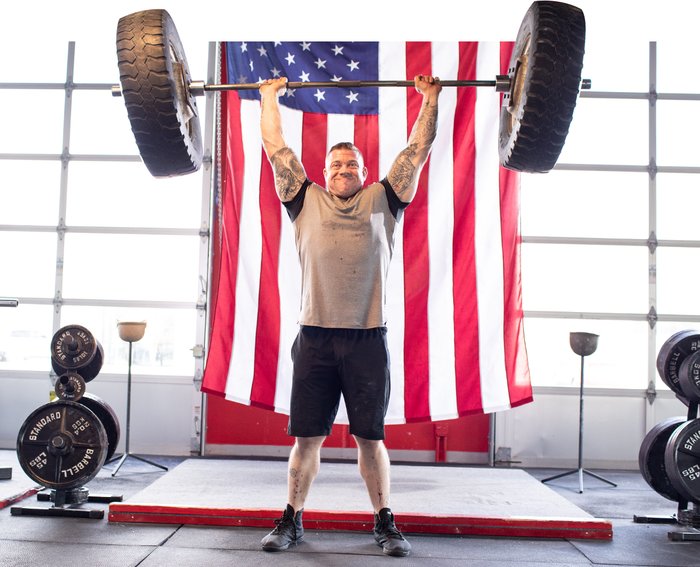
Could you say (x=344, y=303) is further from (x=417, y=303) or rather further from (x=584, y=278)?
(x=584, y=278)

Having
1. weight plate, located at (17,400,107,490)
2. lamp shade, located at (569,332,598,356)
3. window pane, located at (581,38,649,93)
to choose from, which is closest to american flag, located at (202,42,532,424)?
lamp shade, located at (569,332,598,356)

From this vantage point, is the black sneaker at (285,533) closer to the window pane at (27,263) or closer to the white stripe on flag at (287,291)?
the white stripe on flag at (287,291)

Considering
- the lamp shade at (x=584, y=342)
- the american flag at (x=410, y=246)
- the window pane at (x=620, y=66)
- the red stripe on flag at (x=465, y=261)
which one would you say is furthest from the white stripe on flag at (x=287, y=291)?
the window pane at (x=620, y=66)

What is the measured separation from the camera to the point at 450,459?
15.4 feet

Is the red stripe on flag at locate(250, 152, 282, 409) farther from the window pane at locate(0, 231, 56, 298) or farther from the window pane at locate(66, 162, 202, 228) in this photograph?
the window pane at locate(0, 231, 56, 298)

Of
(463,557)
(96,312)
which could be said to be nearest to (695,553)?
(463,557)

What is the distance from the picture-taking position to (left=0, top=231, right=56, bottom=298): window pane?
4980 millimetres

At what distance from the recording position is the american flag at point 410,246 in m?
3.81

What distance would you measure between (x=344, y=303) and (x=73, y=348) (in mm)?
1484

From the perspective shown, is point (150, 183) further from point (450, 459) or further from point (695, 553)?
point (695, 553)

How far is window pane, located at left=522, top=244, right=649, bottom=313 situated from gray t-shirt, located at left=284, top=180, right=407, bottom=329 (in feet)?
Answer: 8.34

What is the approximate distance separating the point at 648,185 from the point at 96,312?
394 cm

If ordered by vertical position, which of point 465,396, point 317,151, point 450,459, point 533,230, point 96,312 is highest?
point 317,151

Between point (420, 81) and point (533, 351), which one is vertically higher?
point (420, 81)
